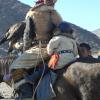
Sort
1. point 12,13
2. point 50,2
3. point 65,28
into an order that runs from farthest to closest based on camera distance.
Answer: point 12,13 < point 50,2 < point 65,28

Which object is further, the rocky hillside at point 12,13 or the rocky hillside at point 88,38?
the rocky hillside at point 12,13

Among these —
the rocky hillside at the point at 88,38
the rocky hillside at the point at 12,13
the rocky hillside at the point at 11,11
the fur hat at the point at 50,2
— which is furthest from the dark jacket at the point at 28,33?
the rocky hillside at the point at 11,11

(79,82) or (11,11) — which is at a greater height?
(11,11)

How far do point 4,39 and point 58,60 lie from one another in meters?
1.81

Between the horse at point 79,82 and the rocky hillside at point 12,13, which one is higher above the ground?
the rocky hillside at point 12,13

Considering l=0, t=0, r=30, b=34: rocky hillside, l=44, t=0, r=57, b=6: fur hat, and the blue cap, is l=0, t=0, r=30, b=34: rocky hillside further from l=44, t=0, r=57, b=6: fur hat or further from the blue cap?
the blue cap

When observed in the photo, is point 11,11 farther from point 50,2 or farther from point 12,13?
point 50,2

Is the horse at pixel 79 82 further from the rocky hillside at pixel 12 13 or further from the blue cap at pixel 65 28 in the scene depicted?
the rocky hillside at pixel 12 13

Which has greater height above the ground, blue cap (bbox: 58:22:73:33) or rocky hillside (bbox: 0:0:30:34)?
rocky hillside (bbox: 0:0:30:34)

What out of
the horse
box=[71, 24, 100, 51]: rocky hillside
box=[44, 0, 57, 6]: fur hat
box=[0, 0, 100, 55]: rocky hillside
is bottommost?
the horse

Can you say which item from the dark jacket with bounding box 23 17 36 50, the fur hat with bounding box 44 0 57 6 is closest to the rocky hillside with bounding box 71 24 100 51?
the fur hat with bounding box 44 0 57 6

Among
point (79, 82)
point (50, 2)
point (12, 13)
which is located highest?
point (12, 13)

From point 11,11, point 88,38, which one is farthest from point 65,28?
point 11,11

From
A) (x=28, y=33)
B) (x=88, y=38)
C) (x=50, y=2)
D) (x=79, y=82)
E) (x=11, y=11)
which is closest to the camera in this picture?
(x=79, y=82)
